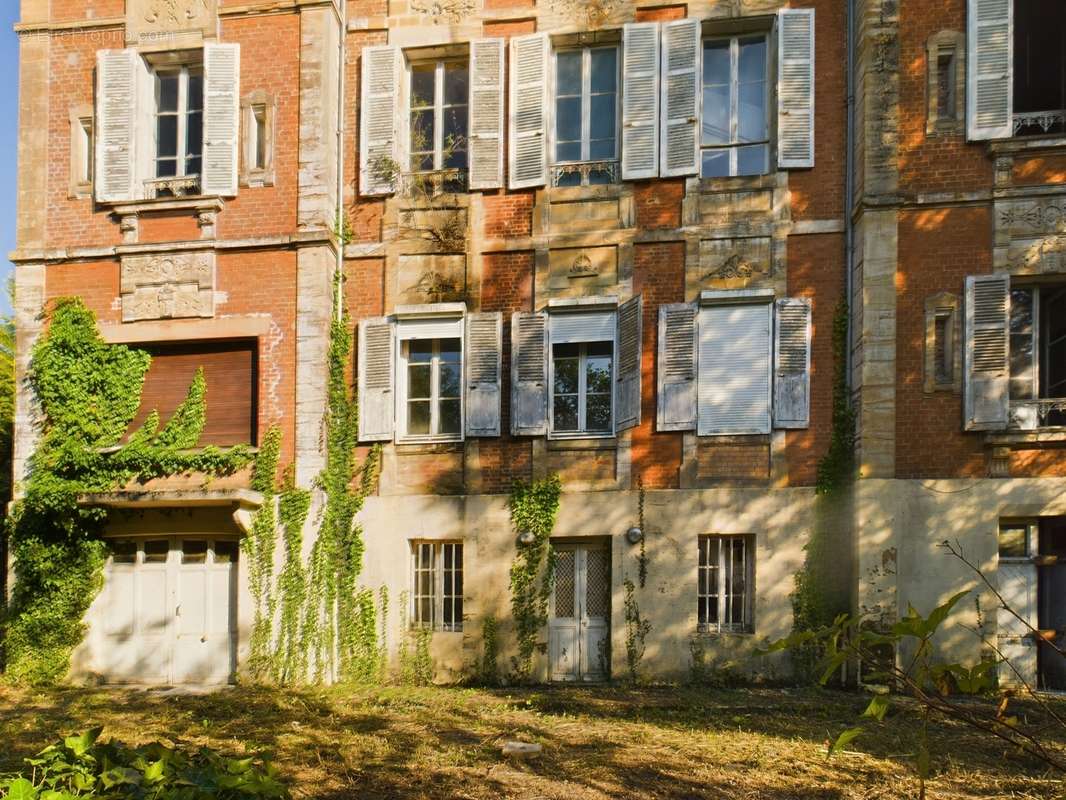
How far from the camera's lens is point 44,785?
5367 mm

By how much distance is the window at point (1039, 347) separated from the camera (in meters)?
11.8

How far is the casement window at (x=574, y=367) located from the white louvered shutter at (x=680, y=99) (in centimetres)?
198

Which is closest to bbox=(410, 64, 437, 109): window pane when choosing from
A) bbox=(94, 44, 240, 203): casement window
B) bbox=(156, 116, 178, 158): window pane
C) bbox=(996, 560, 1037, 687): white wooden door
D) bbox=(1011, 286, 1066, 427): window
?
bbox=(94, 44, 240, 203): casement window

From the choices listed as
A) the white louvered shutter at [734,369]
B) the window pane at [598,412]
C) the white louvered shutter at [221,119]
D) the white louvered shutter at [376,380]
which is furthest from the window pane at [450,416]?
the white louvered shutter at [221,119]

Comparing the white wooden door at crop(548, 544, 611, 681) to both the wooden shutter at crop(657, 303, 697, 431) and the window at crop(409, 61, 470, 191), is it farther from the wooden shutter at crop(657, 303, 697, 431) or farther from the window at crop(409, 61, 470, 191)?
the window at crop(409, 61, 470, 191)

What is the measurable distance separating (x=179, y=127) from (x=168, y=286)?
2.46 meters

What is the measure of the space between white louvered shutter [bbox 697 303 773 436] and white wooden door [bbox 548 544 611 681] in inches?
93.5

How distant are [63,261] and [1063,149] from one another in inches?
542

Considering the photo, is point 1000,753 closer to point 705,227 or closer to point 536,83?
point 705,227

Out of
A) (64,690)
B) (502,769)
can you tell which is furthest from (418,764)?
(64,690)

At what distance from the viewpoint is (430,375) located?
13.3m

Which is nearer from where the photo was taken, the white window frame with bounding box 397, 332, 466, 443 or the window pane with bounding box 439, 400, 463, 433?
the white window frame with bounding box 397, 332, 466, 443

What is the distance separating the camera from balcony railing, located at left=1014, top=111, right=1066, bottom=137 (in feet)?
39.1

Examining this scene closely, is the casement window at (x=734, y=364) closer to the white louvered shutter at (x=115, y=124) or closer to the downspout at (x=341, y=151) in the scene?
the downspout at (x=341, y=151)
